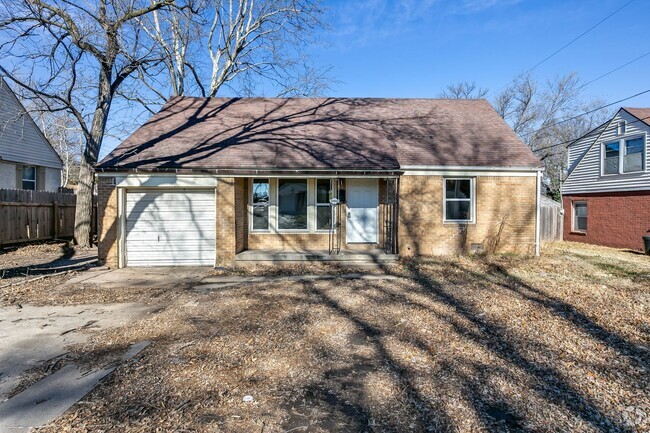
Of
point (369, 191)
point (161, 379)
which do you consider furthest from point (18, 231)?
point (161, 379)

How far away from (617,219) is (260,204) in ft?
49.0

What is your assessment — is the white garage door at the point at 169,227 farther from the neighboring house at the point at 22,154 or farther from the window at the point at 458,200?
the neighboring house at the point at 22,154

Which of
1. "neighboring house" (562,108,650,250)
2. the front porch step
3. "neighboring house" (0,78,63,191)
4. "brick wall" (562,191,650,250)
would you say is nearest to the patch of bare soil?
the front porch step

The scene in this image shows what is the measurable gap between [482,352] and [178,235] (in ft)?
28.5

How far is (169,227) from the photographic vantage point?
10.6m

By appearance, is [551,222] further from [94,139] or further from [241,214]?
[94,139]

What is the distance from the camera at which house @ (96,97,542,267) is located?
406 inches

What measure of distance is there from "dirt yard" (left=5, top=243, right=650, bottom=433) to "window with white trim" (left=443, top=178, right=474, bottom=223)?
4.06 m

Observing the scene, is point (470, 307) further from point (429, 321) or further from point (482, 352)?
point (482, 352)

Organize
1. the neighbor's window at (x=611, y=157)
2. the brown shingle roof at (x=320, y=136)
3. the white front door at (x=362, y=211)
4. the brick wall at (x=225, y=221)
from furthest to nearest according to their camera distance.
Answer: the neighbor's window at (x=611, y=157) → the white front door at (x=362, y=211) → the brown shingle roof at (x=320, y=136) → the brick wall at (x=225, y=221)

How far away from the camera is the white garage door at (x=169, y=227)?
10547 mm

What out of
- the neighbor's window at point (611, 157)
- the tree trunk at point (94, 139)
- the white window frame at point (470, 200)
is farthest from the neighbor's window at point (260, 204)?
the neighbor's window at point (611, 157)

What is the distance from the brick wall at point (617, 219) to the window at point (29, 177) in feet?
90.3

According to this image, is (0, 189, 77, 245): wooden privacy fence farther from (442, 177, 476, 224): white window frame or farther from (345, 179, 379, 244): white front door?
(442, 177, 476, 224): white window frame
